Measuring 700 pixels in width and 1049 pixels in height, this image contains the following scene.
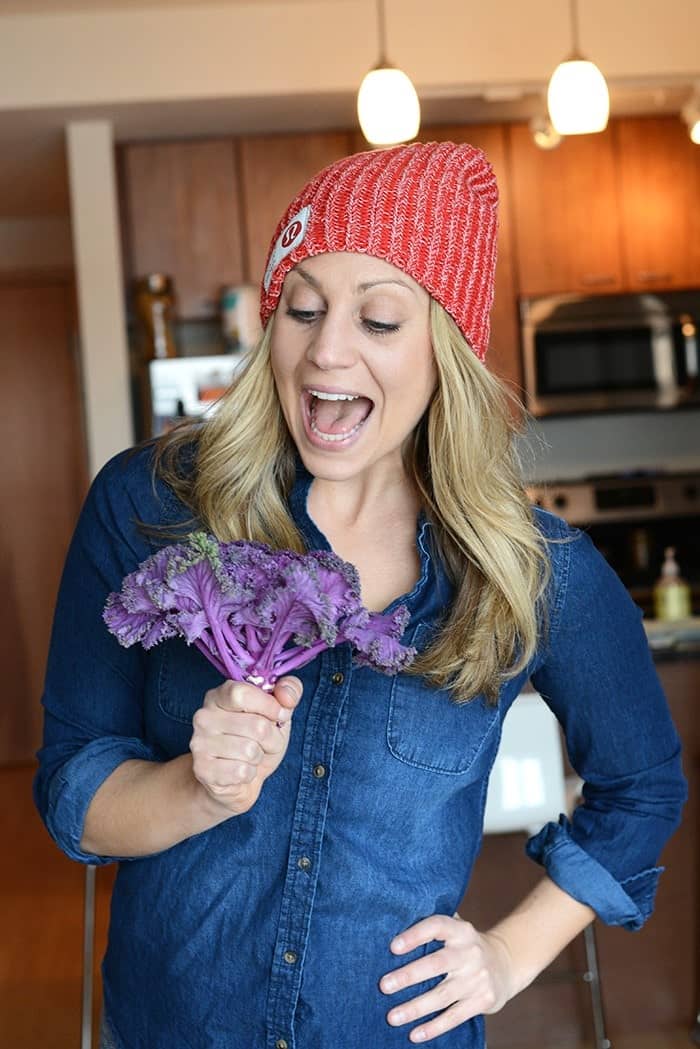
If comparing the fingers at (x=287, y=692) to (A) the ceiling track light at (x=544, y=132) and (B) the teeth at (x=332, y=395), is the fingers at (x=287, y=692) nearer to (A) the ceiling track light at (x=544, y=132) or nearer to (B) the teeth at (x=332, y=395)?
(B) the teeth at (x=332, y=395)

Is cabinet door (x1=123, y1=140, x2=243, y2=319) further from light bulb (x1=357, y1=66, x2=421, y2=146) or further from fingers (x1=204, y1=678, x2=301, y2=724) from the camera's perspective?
fingers (x1=204, y1=678, x2=301, y2=724)

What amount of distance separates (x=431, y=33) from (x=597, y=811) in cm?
368

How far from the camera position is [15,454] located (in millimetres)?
7172

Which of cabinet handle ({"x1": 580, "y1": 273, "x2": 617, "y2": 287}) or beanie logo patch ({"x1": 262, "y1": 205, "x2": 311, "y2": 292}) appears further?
cabinet handle ({"x1": 580, "y1": 273, "x2": 617, "y2": 287})

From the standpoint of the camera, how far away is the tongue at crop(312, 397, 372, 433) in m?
1.23

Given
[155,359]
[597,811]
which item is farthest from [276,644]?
[155,359]

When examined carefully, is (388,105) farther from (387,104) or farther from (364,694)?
(364,694)

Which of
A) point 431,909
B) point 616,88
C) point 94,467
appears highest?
point 616,88

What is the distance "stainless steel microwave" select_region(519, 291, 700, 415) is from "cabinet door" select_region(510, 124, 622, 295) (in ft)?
0.38

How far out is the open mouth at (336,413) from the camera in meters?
1.22

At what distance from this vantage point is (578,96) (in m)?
3.56

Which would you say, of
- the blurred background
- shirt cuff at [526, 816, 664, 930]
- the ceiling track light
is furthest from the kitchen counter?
shirt cuff at [526, 816, 664, 930]

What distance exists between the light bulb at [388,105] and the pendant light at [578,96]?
15.4 inches

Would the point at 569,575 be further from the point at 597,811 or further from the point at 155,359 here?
the point at 155,359
